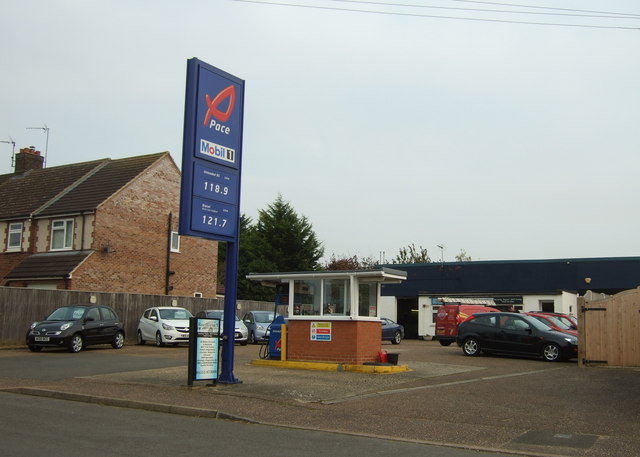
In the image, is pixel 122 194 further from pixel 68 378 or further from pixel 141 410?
pixel 141 410

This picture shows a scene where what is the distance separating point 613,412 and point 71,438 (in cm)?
823

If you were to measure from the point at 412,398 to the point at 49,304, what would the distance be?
18277 mm

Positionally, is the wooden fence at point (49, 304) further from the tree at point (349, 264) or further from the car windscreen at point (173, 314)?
the tree at point (349, 264)

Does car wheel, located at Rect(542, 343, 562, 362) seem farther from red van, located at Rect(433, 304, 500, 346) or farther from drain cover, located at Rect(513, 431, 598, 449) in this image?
drain cover, located at Rect(513, 431, 598, 449)

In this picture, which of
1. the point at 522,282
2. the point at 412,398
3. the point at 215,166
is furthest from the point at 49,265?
the point at 522,282

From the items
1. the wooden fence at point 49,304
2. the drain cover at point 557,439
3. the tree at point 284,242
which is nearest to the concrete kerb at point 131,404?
the drain cover at point 557,439

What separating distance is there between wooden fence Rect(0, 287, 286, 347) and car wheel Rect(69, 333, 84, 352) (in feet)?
11.5

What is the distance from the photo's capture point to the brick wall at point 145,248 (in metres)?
31.9

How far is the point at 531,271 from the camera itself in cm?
4003

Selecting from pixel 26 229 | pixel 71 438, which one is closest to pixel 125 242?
pixel 26 229

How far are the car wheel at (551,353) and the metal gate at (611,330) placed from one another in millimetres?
1749

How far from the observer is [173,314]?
27266 mm

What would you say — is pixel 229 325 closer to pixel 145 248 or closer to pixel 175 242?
pixel 145 248

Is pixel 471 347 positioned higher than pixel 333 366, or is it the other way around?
pixel 471 347
